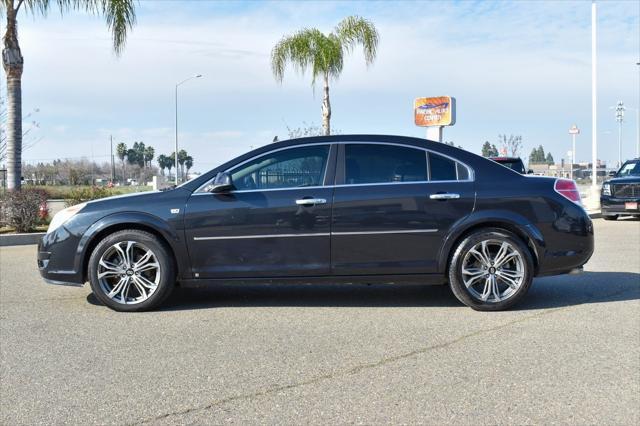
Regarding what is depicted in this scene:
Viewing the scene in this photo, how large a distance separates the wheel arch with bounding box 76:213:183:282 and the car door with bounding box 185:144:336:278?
160 millimetres

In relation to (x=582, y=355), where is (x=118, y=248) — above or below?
above

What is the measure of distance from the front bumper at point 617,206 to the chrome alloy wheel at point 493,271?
12.4m

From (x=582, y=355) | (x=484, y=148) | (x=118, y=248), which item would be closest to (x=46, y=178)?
(x=484, y=148)

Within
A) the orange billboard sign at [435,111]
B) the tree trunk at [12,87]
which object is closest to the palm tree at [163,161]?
the orange billboard sign at [435,111]

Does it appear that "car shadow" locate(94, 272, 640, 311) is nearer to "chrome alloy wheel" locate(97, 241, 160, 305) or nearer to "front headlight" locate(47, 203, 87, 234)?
"chrome alloy wheel" locate(97, 241, 160, 305)

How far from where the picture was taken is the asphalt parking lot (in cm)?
344

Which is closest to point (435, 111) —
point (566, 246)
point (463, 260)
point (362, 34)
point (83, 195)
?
point (362, 34)

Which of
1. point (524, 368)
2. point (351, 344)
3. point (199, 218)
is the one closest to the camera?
point (524, 368)

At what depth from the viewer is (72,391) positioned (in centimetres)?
375

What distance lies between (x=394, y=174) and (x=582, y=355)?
2.34 metres

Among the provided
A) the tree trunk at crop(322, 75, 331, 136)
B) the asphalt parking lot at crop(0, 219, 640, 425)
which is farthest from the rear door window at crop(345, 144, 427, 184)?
the tree trunk at crop(322, 75, 331, 136)

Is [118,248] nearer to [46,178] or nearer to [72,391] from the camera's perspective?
[72,391]

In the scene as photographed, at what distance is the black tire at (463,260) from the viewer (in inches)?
226

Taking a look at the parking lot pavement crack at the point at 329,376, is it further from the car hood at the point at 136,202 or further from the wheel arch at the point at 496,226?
the car hood at the point at 136,202
